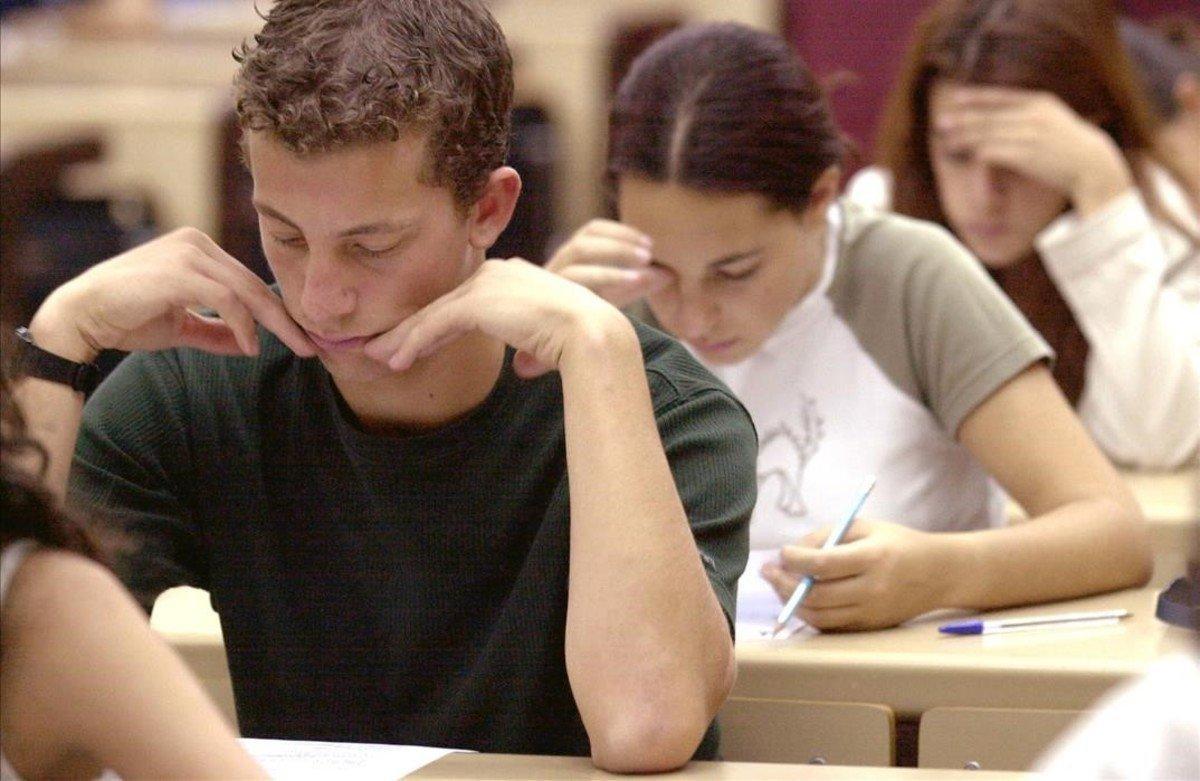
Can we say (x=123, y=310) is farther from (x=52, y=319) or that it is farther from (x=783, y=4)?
(x=783, y=4)

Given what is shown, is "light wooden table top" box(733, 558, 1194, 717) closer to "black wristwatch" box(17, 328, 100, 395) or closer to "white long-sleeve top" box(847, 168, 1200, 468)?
"black wristwatch" box(17, 328, 100, 395)

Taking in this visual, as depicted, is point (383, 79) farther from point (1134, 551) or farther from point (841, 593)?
point (1134, 551)

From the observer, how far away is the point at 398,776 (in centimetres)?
119

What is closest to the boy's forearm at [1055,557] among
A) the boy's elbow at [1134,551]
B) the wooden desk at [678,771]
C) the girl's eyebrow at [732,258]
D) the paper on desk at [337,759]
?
the boy's elbow at [1134,551]

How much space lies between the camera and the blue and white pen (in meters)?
1.60

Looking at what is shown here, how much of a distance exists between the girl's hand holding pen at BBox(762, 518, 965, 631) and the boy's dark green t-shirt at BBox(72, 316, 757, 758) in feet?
0.64

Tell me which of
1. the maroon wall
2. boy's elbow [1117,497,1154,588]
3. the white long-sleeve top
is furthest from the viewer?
the maroon wall

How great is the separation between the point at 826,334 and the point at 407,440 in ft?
2.27

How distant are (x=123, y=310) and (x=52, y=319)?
0.07 meters

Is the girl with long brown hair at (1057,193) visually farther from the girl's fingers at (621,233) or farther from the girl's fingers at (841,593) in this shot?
the girl's fingers at (841,593)

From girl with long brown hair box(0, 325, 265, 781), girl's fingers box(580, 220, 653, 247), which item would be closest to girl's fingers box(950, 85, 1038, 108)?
girl's fingers box(580, 220, 653, 247)

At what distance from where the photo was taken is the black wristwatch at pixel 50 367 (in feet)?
4.73

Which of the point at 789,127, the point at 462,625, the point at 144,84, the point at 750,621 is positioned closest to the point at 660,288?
the point at 789,127

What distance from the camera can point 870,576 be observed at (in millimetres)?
1601
